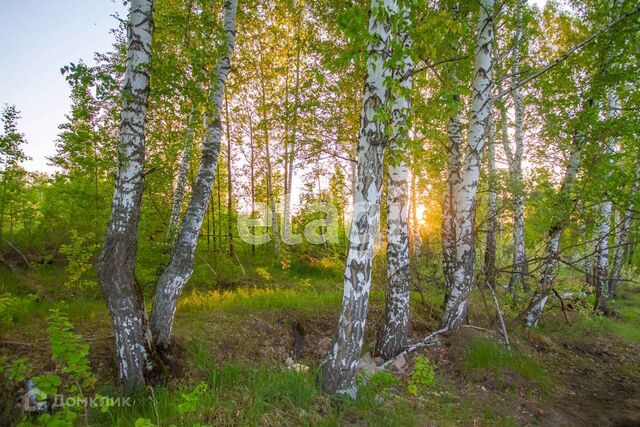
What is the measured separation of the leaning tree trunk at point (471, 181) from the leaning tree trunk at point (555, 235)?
1.84 m

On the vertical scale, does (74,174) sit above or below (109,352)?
above

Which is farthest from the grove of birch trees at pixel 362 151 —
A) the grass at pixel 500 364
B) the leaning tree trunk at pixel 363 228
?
the grass at pixel 500 364

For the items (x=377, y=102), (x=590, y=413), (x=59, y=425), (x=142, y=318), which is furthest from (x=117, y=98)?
(x=590, y=413)

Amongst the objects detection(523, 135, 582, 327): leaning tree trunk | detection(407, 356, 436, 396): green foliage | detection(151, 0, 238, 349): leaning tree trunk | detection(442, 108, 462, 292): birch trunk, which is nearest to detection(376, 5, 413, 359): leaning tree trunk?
detection(407, 356, 436, 396): green foliage

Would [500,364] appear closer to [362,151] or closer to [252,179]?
[362,151]

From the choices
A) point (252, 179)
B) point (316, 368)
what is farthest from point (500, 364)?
point (252, 179)

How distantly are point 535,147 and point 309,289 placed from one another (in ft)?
26.0

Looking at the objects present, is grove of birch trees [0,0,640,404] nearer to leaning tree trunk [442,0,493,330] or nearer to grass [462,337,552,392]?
leaning tree trunk [442,0,493,330]

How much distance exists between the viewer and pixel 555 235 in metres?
6.82

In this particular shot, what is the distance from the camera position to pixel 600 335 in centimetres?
777

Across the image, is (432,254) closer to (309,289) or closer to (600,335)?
(309,289)

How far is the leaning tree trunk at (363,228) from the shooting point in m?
3.31

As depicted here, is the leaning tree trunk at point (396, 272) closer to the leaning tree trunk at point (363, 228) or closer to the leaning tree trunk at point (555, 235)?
the leaning tree trunk at point (363, 228)

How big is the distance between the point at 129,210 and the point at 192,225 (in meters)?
0.96
